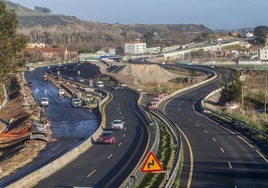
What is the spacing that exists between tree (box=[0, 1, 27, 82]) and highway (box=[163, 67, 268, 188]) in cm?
1935

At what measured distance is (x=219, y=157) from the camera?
3931cm

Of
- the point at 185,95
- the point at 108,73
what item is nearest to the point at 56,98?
the point at 185,95

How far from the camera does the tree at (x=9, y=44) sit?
211 ft

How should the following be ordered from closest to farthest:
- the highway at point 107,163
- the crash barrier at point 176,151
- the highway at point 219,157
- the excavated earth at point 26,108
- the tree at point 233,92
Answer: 1. the crash barrier at point 176,151
2. the highway at point 219,157
3. the highway at point 107,163
4. the excavated earth at point 26,108
5. the tree at point 233,92

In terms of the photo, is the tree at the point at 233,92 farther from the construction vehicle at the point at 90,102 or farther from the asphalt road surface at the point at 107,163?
the asphalt road surface at the point at 107,163

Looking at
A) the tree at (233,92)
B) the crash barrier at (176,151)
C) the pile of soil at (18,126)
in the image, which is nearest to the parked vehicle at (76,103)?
the pile of soil at (18,126)

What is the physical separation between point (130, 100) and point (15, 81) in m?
47.4

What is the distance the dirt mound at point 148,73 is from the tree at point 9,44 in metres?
78.1

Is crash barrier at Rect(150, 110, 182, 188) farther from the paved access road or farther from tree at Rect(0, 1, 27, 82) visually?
tree at Rect(0, 1, 27, 82)

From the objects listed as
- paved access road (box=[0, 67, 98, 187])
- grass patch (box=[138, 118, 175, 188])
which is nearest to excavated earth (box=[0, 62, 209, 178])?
paved access road (box=[0, 67, 98, 187])

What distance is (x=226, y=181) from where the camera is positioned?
30.6 metres

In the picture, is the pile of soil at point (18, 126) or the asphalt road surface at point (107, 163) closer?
the asphalt road surface at point (107, 163)

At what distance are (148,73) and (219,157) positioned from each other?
111730mm

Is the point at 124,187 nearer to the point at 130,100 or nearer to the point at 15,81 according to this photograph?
the point at 130,100
